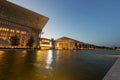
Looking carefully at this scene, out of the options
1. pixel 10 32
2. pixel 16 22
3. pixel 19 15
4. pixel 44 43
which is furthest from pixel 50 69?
pixel 44 43

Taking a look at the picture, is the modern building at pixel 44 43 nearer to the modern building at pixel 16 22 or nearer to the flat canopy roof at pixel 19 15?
the flat canopy roof at pixel 19 15

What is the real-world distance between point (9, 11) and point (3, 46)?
2757cm

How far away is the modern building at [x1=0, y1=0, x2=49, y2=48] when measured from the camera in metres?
104

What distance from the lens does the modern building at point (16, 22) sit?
104 m

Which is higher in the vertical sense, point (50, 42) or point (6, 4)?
point (6, 4)

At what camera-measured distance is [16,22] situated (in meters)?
119

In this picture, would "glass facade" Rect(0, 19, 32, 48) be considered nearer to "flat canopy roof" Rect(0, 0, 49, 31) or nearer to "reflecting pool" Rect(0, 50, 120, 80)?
"flat canopy roof" Rect(0, 0, 49, 31)

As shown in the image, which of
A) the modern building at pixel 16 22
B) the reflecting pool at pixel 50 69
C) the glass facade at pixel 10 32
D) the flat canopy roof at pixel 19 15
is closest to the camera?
the reflecting pool at pixel 50 69

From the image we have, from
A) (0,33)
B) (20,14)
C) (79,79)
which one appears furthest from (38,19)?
(79,79)

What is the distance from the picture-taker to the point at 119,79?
10.2m

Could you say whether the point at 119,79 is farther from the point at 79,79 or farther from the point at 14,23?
the point at 14,23

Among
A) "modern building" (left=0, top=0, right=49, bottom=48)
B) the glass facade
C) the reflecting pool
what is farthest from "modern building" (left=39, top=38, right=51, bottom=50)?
the reflecting pool

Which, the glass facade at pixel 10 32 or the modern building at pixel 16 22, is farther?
the modern building at pixel 16 22

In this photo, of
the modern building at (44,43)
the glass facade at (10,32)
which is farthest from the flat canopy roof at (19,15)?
the modern building at (44,43)
